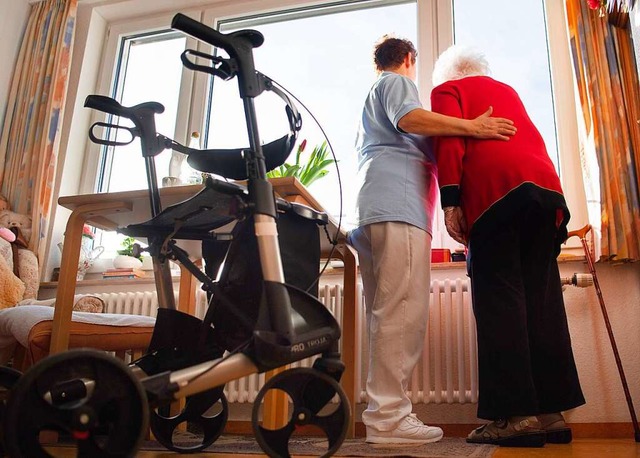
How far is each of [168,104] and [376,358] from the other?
222 cm

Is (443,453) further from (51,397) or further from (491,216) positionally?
(51,397)

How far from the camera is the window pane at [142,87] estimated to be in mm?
3342

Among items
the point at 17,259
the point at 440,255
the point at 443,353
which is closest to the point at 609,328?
the point at 443,353

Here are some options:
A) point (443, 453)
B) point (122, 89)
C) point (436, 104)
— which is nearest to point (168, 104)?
point (122, 89)

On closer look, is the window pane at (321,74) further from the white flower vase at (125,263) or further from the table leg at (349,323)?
the table leg at (349,323)

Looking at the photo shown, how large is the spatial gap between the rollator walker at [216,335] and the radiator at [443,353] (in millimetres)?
902

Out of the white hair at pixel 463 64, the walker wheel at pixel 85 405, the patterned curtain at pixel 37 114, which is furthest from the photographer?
the patterned curtain at pixel 37 114

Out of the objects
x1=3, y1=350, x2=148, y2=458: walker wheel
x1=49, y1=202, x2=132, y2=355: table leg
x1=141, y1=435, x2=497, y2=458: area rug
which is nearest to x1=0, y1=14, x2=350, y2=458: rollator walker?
x1=3, y1=350, x2=148, y2=458: walker wheel

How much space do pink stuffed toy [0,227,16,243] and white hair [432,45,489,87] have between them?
2064 mm

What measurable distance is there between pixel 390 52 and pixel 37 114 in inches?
82.6

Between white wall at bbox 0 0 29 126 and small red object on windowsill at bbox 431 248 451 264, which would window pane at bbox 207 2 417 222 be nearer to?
small red object on windowsill at bbox 431 248 451 264

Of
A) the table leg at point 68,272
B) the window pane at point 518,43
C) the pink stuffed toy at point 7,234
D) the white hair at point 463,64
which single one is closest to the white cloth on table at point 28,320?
the table leg at point 68,272

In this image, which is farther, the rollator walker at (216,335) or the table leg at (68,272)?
the table leg at (68,272)

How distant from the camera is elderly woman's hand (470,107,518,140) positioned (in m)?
1.73
